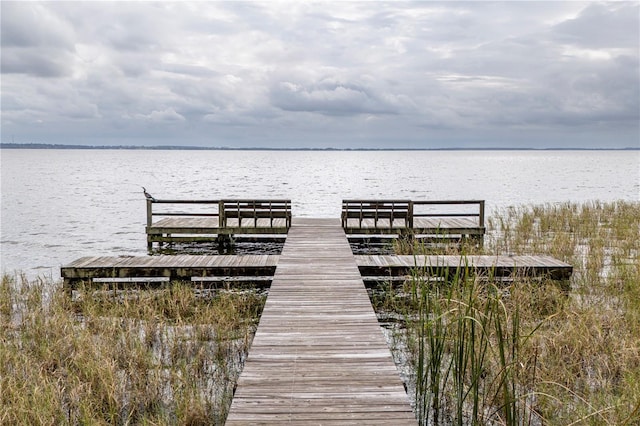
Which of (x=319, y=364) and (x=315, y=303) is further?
(x=315, y=303)

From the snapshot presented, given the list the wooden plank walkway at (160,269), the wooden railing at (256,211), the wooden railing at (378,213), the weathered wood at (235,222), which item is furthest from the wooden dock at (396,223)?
the wooden plank walkway at (160,269)

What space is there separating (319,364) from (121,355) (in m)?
3.03

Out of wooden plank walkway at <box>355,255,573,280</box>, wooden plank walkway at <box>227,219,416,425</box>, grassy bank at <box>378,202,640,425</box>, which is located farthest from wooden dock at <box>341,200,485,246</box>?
wooden plank walkway at <box>227,219,416,425</box>

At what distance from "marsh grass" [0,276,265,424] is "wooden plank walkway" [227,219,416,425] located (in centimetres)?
85

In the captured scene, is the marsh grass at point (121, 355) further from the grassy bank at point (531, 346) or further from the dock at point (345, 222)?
the dock at point (345, 222)

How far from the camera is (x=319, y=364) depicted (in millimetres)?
5262

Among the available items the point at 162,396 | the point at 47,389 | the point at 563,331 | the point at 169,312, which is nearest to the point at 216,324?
the point at 169,312

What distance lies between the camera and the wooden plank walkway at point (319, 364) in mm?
4293

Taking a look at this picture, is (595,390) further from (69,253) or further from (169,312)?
(69,253)

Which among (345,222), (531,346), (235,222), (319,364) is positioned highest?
(345,222)

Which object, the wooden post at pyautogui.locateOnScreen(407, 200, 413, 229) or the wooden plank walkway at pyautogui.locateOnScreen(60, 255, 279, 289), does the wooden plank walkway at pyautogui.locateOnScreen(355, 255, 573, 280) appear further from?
the wooden post at pyautogui.locateOnScreen(407, 200, 413, 229)

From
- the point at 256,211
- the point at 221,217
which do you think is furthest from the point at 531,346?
the point at 221,217

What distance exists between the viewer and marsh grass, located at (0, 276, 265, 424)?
17.6 ft

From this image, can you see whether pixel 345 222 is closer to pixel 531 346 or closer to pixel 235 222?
pixel 235 222
